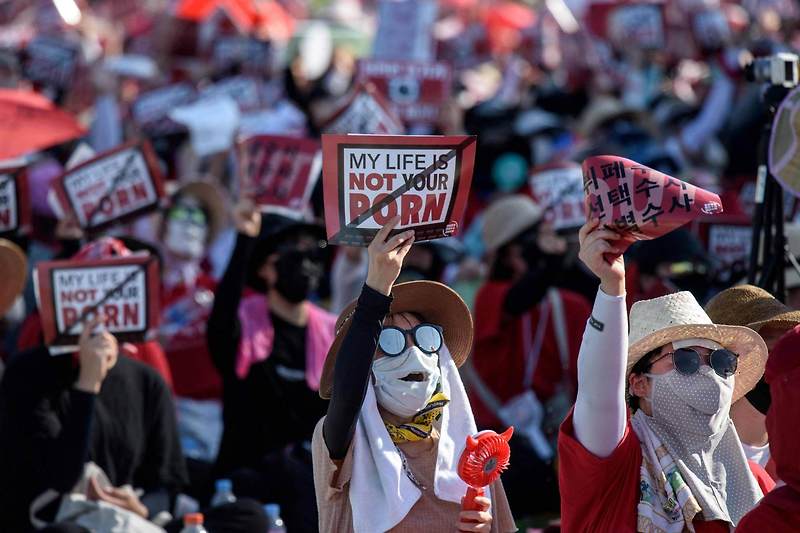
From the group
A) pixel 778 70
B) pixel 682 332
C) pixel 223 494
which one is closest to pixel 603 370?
pixel 682 332

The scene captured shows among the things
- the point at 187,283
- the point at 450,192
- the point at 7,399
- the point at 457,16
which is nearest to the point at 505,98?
the point at 457,16

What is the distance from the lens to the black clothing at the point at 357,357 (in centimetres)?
434

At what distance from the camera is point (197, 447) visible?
8.22 meters

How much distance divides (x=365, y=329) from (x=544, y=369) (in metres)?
4.03

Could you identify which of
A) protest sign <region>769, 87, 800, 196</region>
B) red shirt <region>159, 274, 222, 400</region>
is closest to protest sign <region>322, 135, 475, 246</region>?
protest sign <region>769, 87, 800, 196</region>

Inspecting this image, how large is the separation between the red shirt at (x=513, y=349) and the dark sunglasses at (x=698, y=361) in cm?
378

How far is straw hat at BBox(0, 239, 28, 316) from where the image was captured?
7023mm

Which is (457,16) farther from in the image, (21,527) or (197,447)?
(21,527)

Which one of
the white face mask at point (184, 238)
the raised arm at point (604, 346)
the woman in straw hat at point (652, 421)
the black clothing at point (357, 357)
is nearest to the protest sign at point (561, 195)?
the white face mask at point (184, 238)

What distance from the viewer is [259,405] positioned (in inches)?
281

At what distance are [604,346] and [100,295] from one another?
3.26 meters

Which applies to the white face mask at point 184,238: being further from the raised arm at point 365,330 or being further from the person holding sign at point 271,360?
the raised arm at point 365,330

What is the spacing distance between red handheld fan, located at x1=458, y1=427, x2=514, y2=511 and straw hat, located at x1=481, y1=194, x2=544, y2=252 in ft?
14.2

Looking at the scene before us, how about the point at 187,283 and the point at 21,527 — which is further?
the point at 187,283
